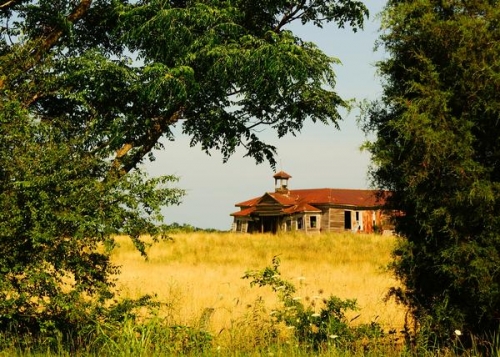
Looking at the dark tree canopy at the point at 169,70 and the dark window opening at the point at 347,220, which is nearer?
the dark tree canopy at the point at 169,70

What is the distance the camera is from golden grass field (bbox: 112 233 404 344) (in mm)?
10586

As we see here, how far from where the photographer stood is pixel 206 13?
32.2 feet

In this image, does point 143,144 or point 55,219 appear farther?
point 143,144

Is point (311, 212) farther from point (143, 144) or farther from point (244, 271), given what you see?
point (143, 144)

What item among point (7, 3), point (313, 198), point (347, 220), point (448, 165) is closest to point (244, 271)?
point (7, 3)

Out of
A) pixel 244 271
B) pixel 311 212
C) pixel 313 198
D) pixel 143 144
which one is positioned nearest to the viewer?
pixel 143 144

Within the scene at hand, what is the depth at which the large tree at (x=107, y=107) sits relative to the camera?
285 inches

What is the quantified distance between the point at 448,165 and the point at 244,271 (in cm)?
965

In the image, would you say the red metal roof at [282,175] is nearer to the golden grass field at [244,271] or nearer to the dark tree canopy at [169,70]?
the golden grass field at [244,271]

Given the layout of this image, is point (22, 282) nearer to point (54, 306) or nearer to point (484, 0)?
point (54, 306)

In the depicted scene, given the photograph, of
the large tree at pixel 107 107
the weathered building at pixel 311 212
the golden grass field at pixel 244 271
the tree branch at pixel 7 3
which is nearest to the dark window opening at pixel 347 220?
the weathered building at pixel 311 212

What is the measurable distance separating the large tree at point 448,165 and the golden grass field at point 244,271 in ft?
2.91

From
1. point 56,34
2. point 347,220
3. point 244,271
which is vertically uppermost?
point 56,34

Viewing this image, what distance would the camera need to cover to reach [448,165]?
7109mm
